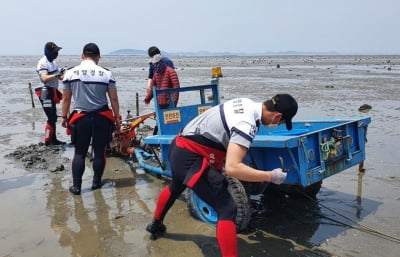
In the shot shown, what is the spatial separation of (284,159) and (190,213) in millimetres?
1499

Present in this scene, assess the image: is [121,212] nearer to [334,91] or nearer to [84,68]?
[84,68]

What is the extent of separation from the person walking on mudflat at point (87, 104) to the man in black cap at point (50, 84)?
266 cm

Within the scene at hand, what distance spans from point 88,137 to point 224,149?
Answer: 2750mm

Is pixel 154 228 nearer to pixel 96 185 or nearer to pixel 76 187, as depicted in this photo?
pixel 76 187

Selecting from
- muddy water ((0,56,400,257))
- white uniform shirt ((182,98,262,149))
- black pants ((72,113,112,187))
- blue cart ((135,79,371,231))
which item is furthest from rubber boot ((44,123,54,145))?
white uniform shirt ((182,98,262,149))

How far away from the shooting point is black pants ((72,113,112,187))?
5805mm

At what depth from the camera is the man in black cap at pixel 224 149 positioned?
10.8 feet

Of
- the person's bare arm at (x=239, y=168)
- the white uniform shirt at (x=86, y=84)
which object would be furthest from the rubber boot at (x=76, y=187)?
the person's bare arm at (x=239, y=168)

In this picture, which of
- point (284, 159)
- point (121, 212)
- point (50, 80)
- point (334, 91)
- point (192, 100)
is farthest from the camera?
point (334, 91)

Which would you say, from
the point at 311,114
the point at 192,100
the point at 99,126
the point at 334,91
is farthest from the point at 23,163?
the point at 334,91

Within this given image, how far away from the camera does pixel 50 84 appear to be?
868 centimetres

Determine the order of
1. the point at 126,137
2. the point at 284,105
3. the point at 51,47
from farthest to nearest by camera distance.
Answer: the point at 51,47
the point at 126,137
the point at 284,105

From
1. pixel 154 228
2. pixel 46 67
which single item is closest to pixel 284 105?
pixel 154 228

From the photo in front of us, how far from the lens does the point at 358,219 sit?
5.03 metres
